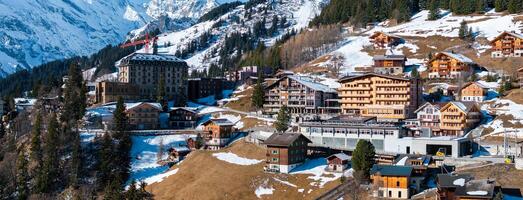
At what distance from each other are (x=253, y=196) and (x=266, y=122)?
3391 cm

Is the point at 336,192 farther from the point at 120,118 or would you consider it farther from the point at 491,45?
the point at 491,45

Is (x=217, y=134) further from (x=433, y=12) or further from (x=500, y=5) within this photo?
(x=500, y=5)

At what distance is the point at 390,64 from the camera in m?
137

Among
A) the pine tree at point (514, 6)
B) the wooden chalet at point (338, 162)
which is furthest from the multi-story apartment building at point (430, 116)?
the pine tree at point (514, 6)

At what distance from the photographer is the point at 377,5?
652 ft

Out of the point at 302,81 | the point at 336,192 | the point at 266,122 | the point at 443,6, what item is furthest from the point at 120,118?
the point at 443,6

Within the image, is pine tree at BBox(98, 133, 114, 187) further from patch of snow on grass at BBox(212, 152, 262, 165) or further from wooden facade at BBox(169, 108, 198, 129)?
wooden facade at BBox(169, 108, 198, 129)

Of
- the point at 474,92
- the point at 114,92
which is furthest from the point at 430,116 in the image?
the point at 114,92

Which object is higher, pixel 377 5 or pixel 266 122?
pixel 377 5

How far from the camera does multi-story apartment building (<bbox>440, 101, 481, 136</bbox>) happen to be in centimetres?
9394

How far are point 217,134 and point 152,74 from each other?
55.7 metres

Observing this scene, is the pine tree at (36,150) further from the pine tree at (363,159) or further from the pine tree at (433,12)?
the pine tree at (433,12)

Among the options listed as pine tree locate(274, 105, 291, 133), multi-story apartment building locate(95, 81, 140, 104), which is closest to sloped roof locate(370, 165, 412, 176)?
pine tree locate(274, 105, 291, 133)

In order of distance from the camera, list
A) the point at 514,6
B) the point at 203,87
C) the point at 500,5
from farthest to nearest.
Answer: the point at 500,5, the point at 514,6, the point at 203,87
